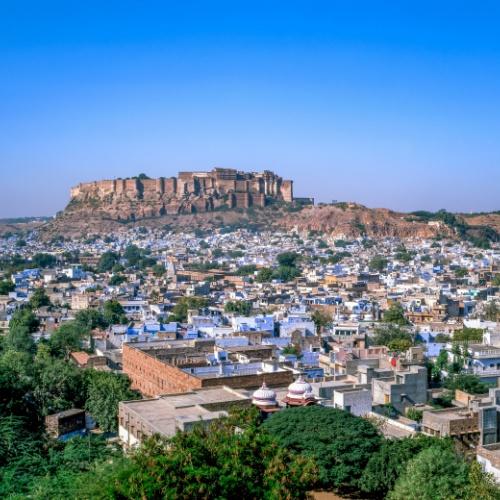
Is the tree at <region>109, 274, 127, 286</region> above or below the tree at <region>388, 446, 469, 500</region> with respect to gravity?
below

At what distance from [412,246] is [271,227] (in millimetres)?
21540

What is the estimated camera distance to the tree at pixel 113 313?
38281 millimetres

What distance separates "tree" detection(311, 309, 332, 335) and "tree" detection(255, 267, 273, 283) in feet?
67.7

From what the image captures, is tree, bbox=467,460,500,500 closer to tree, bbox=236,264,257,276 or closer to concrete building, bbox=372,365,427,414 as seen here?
concrete building, bbox=372,365,427,414

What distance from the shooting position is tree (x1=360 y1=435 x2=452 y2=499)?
1386 cm

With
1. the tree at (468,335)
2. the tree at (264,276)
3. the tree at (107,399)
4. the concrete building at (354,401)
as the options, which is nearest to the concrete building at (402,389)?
the concrete building at (354,401)

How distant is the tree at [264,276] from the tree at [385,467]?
4380 cm

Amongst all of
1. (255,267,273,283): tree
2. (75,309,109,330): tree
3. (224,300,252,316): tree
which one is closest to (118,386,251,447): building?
(75,309,109,330): tree

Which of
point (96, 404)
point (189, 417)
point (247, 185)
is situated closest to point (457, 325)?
point (96, 404)

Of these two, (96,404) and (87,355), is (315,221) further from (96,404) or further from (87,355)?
(96,404)

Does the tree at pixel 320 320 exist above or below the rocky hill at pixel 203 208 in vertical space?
below

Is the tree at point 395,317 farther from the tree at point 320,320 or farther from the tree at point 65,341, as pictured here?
the tree at point 65,341

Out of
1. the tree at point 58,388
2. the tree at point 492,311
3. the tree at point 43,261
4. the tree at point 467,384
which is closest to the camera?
the tree at point 58,388

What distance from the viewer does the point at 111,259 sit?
72.8 meters
